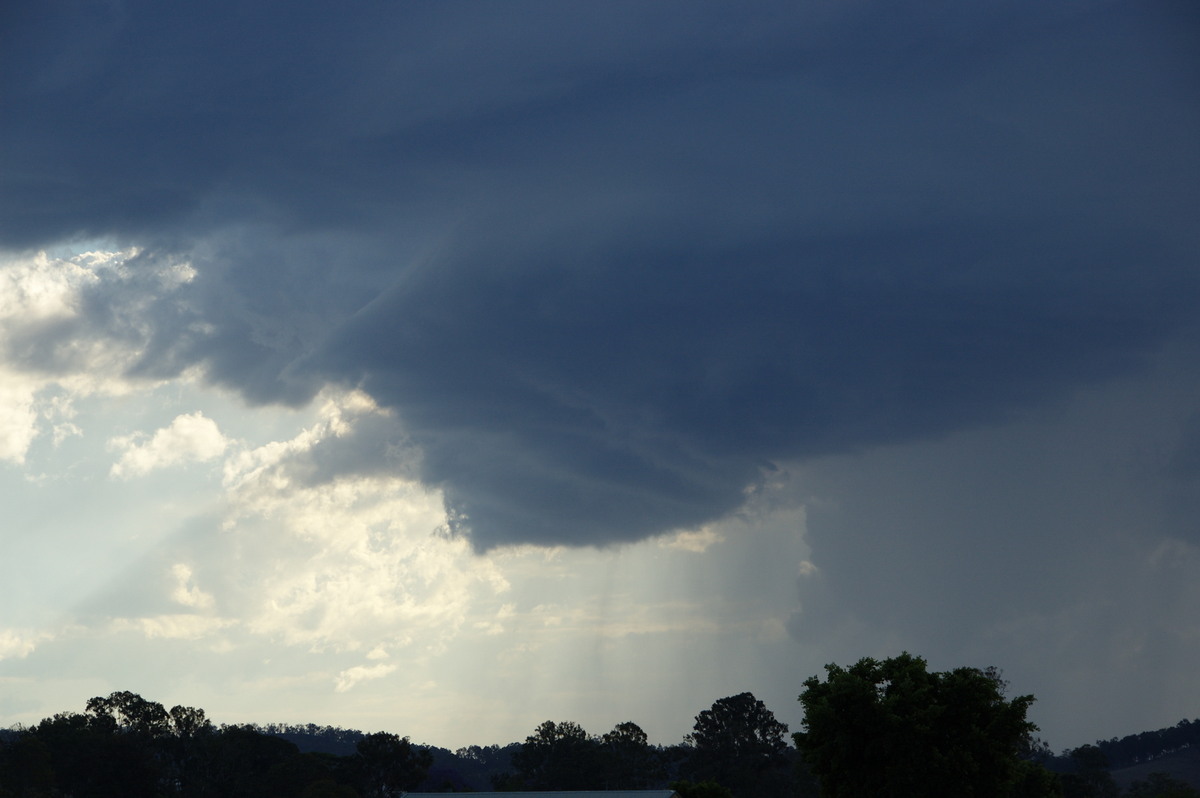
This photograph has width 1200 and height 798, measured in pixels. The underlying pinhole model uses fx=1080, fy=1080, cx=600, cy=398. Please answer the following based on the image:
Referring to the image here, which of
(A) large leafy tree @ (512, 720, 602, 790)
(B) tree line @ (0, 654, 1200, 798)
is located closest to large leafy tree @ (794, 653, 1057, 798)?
(B) tree line @ (0, 654, 1200, 798)

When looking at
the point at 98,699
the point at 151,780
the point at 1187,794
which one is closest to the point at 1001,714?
the point at 1187,794

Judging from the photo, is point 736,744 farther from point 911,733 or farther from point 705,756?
point 911,733

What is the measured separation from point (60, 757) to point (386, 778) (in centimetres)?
4207

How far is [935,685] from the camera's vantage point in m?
62.2

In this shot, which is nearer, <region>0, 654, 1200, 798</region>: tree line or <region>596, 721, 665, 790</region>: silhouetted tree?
<region>0, 654, 1200, 798</region>: tree line

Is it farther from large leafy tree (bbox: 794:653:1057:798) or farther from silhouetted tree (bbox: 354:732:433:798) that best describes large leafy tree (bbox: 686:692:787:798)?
large leafy tree (bbox: 794:653:1057:798)

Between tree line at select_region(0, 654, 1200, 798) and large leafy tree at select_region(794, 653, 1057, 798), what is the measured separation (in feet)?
0.25

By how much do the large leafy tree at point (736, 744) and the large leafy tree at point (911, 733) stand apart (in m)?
95.3

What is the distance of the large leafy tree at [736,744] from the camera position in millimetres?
155375

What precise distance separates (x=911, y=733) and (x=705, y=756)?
10701 centimetres

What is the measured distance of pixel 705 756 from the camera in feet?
527

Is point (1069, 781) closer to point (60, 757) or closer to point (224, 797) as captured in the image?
point (224, 797)

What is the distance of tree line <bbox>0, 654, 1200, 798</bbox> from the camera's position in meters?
59.9

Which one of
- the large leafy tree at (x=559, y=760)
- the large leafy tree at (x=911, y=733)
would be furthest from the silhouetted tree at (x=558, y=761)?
the large leafy tree at (x=911, y=733)
